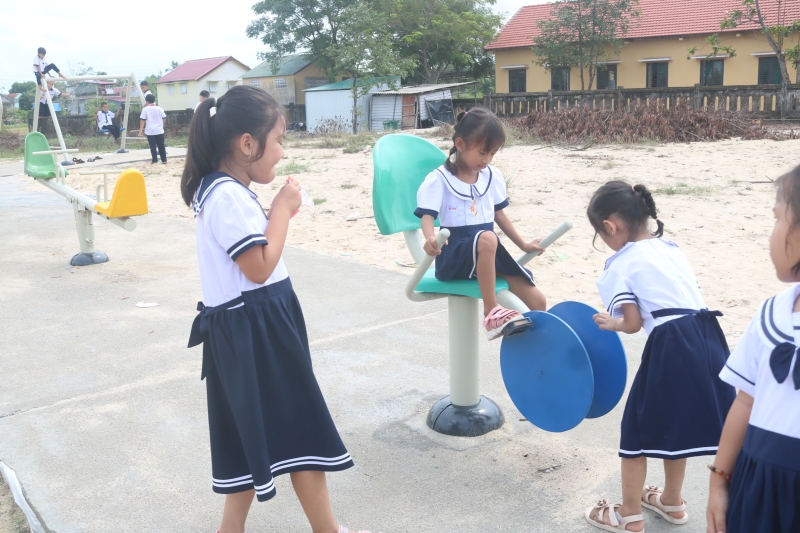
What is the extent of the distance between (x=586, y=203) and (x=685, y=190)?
1398 millimetres

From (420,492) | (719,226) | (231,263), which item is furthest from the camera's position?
(719,226)

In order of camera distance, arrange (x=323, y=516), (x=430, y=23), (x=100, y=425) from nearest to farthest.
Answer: (x=323, y=516) < (x=100, y=425) < (x=430, y=23)

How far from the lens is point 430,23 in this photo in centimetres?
3859

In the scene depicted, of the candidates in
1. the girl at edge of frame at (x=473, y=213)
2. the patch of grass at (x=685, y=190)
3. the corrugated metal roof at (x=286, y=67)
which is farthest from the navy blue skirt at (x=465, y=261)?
the corrugated metal roof at (x=286, y=67)

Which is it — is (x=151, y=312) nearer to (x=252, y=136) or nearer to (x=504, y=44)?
(x=252, y=136)

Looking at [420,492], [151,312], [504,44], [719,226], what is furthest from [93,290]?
[504,44]

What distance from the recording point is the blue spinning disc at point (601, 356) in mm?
2404

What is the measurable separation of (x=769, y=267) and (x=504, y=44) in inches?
1157

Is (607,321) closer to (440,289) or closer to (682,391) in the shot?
(682,391)

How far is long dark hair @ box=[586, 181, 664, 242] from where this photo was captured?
226 cm

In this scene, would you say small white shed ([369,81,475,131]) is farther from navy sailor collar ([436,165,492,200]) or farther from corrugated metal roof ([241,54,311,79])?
navy sailor collar ([436,165,492,200])

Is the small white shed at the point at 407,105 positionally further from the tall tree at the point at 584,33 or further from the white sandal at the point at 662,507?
the white sandal at the point at 662,507

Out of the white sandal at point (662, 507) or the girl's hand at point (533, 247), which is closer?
the white sandal at point (662, 507)

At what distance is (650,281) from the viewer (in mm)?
2174
